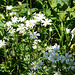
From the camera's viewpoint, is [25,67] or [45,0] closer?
[25,67]

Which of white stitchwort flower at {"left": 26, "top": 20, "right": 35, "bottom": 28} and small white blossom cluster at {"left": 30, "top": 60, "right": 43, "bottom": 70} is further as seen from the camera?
white stitchwort flower at {"left": 26, "top": 20, "right": 35, "bottom": 28}

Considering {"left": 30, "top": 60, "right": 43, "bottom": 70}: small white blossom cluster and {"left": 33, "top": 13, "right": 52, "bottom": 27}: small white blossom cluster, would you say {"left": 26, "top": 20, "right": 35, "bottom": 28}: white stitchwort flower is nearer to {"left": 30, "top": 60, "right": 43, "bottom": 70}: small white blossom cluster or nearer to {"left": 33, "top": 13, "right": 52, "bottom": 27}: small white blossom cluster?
{"left": 33, "top": 13, "right": 52, "bottom": 27}: small white blossom cluster

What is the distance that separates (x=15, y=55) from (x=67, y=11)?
90 centimetres

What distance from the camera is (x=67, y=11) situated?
6.97ft

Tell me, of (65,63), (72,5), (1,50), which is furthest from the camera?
(72,5)

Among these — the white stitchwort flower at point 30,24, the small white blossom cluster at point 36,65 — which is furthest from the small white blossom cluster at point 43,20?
the small white blossom cluster at point 36,65

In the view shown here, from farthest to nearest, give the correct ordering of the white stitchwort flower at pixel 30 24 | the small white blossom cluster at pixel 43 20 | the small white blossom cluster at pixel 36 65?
the small white blossom cluster at pixel 43 20, the white stitchwort flower at pixel 30 24, the small white blossom cluster at pixel 36 65

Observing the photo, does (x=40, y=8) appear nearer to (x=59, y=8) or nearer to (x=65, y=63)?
(x=59, y=8)

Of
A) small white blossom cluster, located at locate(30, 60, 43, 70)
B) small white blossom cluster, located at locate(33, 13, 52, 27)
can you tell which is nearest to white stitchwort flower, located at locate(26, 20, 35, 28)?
small white blossom cluster, located at locate(33, 13, 52, 27)

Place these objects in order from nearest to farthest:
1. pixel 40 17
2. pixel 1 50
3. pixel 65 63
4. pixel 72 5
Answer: pixel 65 63
pixel 1 50
pixel 40 17
pixel 72 5

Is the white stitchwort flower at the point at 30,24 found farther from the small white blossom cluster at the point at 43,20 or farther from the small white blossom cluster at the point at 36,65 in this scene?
the small white blossom cluster at the point at 36,65

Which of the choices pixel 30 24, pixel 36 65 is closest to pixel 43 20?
pixel 30 24

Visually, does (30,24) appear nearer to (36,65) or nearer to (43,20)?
(43,20)

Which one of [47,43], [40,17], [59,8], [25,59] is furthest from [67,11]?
[25,59]
